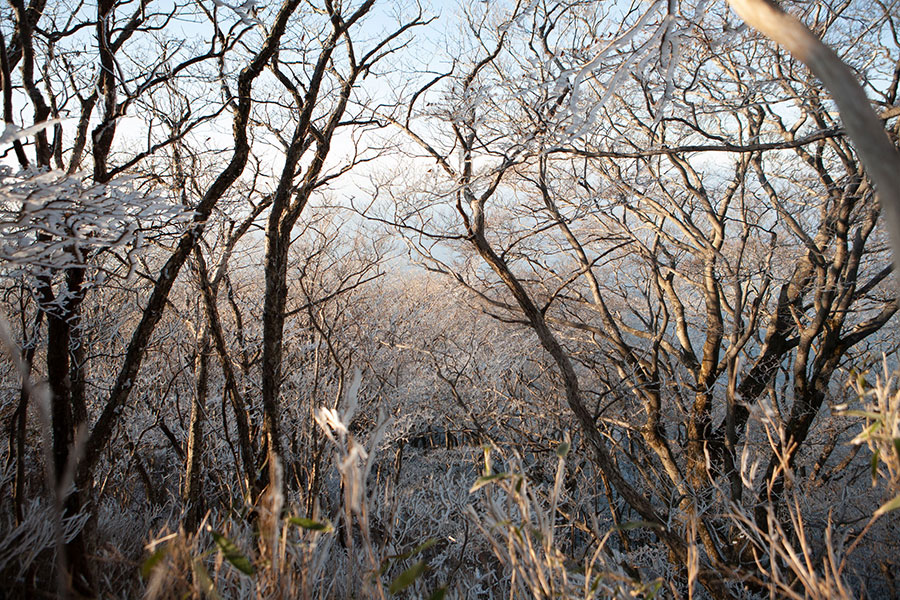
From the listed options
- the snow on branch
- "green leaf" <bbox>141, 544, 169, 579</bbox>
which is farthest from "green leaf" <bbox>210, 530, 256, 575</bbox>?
the snow on branch

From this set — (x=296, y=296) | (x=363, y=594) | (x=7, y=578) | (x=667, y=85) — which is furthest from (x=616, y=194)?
(x=296, y=296)

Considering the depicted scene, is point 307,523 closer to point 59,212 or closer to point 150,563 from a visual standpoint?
point 150,563

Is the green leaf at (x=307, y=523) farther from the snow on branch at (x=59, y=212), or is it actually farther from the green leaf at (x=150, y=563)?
the snow on branch at (x=59, y=212)

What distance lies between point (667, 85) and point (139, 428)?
1056 centimetres

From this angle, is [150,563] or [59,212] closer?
[150,563]

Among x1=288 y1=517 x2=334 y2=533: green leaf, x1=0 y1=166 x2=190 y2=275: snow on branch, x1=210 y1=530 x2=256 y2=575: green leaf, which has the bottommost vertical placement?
x1=210 y1=530 x2=256 y2=575: green leaf

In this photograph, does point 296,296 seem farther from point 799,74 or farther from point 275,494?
point 275,494

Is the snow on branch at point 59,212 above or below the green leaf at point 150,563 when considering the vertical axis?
above

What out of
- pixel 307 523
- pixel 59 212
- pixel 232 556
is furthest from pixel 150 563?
pixel 59 212

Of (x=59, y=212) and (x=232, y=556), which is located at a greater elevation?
(x=59, y=212)

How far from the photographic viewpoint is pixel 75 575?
273cm

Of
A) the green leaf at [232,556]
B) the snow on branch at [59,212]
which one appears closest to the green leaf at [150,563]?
the green leaf at [232,556]

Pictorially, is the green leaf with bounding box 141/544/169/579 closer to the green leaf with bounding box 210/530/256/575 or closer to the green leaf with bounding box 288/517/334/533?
the green leaf with bounding box 210/530/256/575

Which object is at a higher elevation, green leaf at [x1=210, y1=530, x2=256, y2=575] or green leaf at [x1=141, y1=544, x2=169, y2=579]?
green leaf at [x1=141, y1=544, x2=169, y2=579]
